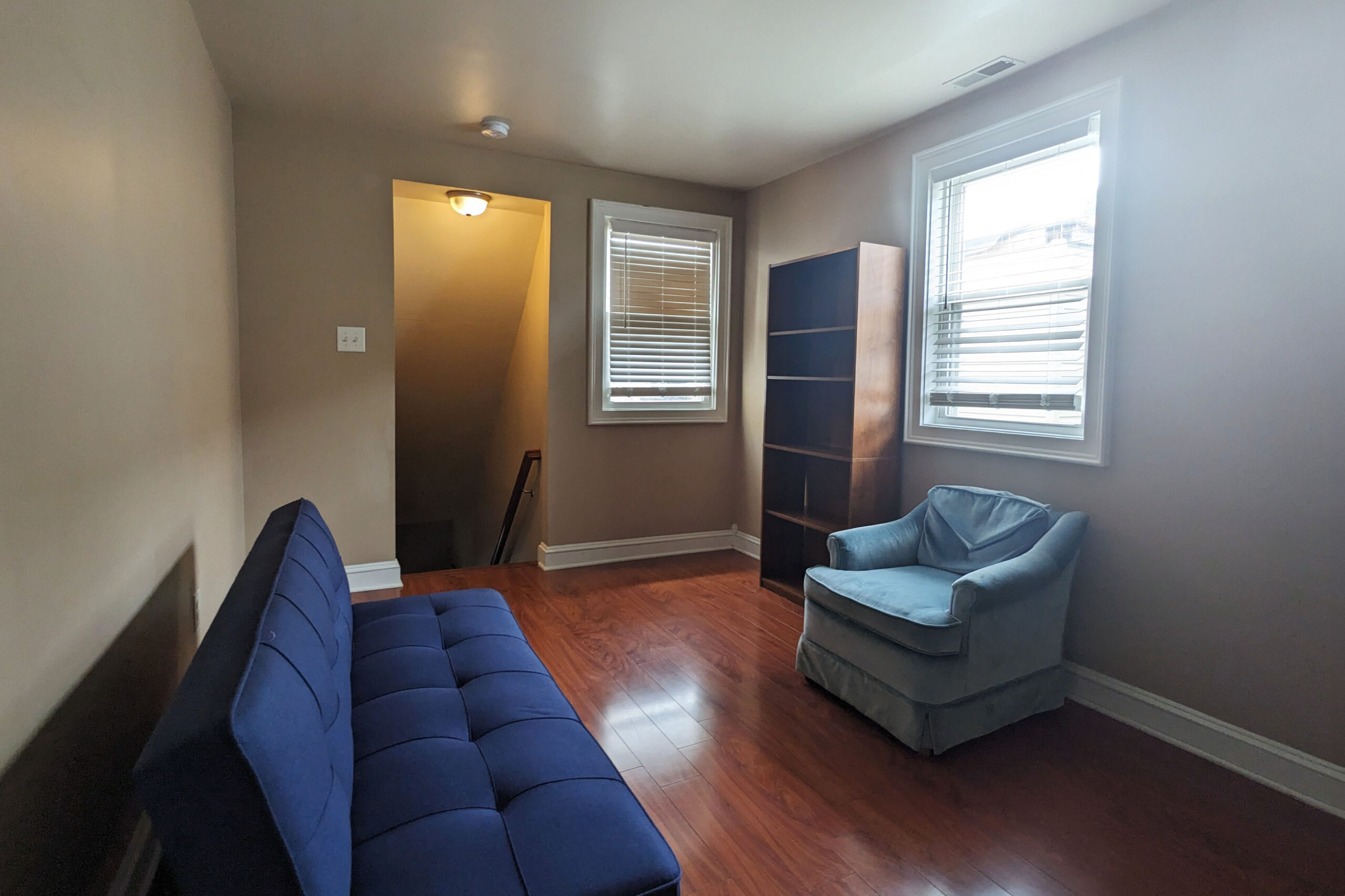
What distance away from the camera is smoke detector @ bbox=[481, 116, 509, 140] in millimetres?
3496

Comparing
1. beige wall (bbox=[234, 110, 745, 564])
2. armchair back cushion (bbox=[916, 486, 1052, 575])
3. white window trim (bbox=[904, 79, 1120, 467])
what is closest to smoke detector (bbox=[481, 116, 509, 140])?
beige wall (bbox=[234, 110, 745, 564])

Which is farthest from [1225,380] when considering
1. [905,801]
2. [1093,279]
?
[905,801]

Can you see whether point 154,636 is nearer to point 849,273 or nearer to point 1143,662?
point 1143,662

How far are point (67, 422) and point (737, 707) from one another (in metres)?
2.15

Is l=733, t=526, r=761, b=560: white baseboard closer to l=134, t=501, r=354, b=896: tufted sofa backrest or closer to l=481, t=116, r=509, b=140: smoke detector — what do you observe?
l=481, t=116, r=509, b=140: smoke detector

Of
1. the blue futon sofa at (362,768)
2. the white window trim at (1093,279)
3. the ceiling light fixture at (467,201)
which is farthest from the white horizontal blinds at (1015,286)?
the ceiling light fixture at (467,201)

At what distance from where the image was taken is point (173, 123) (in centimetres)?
219

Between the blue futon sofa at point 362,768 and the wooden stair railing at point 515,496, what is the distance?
256 centimetres

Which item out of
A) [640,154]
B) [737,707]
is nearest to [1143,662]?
[737,707]

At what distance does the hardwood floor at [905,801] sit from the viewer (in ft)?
5.70

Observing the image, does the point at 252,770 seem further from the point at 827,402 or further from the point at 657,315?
the point at 657,315

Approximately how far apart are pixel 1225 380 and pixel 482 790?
2.53m

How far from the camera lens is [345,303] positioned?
3.70 m

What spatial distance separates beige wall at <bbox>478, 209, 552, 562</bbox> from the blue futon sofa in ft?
8.36
